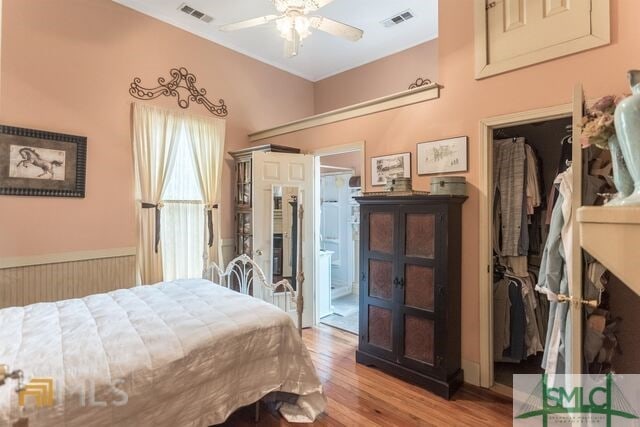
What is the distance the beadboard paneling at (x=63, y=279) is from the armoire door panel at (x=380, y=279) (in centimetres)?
248

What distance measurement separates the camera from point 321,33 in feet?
13.1

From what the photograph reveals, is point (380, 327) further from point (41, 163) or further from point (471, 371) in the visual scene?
point (41, 163)

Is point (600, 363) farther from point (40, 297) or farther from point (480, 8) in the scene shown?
point (40, 297)

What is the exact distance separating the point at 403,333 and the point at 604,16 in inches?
104

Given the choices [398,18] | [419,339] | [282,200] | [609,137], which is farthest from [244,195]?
[609,137]

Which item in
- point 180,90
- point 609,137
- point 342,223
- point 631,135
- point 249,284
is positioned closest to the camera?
point 631,135

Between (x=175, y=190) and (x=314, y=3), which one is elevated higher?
(x=314, y=3)

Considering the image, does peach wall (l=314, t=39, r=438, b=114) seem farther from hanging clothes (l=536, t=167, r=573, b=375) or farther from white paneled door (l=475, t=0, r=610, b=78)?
hanging clothes (l=536, t=167, r=573, b=375)

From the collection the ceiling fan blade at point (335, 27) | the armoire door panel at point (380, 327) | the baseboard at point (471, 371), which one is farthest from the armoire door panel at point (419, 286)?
the ceiling fan blade at point (335, 27)

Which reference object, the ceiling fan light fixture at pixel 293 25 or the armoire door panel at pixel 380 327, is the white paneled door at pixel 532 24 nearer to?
the ceiling fan light fixture at pixel 293 25

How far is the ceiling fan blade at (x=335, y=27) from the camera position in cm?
246

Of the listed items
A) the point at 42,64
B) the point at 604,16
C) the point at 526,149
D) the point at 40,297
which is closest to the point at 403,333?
the point at 526,149

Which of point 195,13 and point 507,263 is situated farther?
point 195,13

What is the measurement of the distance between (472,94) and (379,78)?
7.13 feet
